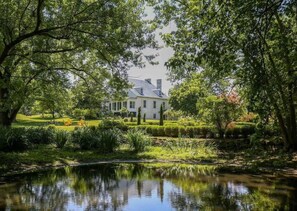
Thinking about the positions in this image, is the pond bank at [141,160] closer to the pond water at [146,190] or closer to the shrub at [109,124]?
the pond water at [146,190]

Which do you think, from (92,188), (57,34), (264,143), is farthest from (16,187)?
(264,143)

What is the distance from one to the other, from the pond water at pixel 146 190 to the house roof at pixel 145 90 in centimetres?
3989

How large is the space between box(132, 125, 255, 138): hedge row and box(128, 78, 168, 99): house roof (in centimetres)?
2698

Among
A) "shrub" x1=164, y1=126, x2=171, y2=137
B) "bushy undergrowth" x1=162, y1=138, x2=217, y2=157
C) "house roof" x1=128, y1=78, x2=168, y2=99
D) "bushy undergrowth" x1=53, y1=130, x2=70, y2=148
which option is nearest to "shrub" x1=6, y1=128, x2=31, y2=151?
"bushy undergrowth" x1=53, y1=130, x2=70, y2=148

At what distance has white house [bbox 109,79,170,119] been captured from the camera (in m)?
48.9

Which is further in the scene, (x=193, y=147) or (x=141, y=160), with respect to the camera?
(x=193, y=147)

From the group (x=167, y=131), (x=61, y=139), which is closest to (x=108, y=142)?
(x=61, y=139)

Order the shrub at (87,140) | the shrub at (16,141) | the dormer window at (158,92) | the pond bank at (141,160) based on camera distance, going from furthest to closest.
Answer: the dormer window at (158,92), the shrub at (87,140), the shrub at (16,141), the pond bank at (141,160)

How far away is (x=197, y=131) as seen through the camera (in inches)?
802

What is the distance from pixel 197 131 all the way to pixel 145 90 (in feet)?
103

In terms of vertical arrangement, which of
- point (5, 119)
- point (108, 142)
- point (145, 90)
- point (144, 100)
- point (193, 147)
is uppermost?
point (145, 90)

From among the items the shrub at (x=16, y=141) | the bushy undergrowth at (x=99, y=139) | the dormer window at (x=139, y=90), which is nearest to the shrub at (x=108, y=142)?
the bushy undergrowth at (x=99, y=139)

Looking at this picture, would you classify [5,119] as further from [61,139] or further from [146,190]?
[146,190]

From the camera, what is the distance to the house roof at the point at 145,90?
162 feet
